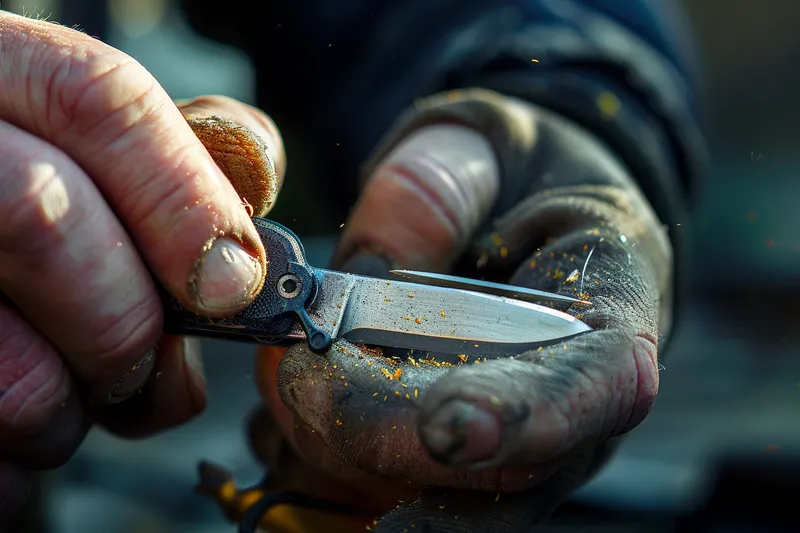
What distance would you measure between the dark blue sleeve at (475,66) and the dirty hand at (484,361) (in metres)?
0.16

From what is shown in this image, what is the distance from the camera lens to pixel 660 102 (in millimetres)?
2287

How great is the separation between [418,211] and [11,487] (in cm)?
102

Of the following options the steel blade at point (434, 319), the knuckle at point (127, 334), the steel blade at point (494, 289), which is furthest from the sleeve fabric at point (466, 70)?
the knuckle at point (127, 334)

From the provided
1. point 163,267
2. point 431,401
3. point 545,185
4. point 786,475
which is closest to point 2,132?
point 163,267

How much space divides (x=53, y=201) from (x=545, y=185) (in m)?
1.17

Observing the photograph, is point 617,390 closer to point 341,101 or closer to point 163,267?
point 163,267

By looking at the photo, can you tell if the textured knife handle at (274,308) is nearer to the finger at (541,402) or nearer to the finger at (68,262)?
the finger at (68,262)

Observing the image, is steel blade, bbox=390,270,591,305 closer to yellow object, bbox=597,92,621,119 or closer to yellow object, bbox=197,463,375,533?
yellow object, bbox=197,463,375,533

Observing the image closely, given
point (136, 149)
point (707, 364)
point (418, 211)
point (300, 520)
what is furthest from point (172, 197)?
point (707, 364)

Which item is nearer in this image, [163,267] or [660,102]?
[163,267]

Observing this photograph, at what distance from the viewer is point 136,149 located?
102cm

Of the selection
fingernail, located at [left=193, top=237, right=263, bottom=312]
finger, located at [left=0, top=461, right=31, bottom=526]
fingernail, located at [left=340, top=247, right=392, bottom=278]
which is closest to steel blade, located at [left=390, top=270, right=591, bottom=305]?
fingernail, located at [left=193, top=237, right=263, bottom=312]

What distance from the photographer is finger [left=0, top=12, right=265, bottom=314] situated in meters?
1.00

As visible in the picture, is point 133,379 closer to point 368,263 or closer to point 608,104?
point 368,263
